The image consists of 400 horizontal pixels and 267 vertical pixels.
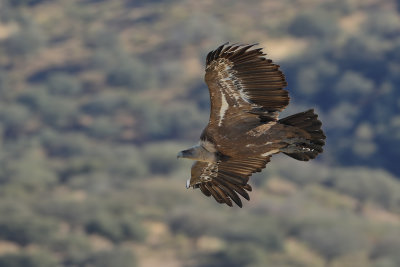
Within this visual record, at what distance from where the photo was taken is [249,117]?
1276cm

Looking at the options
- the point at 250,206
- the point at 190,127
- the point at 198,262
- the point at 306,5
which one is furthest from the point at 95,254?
the point at 306,5

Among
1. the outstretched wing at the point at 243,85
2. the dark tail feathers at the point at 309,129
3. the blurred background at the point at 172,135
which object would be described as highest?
the blurred background at the point at 172,135

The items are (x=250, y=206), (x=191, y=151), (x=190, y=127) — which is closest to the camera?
(x=191, y=151)

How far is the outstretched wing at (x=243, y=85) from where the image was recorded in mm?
12016

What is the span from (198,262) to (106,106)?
3679 cm

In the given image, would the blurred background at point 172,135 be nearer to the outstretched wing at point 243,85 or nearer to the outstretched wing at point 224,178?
the outstretched wing at point 224,178

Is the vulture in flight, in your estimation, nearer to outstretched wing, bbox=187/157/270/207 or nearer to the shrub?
outstretched wing, bbox=187/157/270/207

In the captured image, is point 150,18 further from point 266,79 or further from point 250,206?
point 266,79

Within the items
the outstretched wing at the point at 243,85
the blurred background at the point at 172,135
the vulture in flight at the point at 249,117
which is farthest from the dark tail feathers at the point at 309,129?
the blurred background at the point at 172,135

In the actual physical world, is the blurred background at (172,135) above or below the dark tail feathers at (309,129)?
above

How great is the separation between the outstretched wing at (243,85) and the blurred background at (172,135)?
3360 centimetres

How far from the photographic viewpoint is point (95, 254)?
156 feet

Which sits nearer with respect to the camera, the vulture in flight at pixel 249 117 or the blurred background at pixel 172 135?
the vulture in flight at pixel 249 117

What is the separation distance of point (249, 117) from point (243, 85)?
2.04ft
